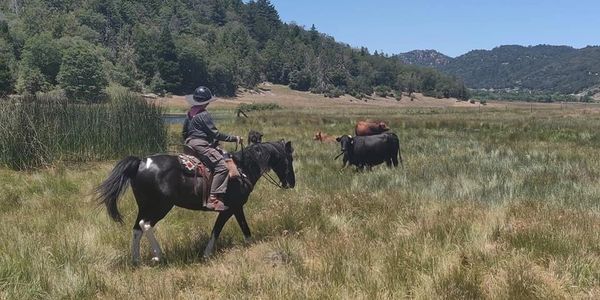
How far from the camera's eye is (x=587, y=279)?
5.04 metres

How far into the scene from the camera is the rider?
21.6 feet

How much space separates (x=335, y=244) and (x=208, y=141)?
2.16m

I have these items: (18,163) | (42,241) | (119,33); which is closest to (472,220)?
(42,241)

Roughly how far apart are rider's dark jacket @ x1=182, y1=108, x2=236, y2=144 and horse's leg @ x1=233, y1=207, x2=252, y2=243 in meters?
1.06

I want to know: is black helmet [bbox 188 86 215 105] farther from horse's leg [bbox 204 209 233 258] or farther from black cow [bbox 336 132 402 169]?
black cow [bbox 336 132 402 169]

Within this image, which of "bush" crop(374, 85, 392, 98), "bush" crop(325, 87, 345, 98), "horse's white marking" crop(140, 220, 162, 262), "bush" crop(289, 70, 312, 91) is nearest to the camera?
"horse's white marking" crop(140, 220, 162, 262)

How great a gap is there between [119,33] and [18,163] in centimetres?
17464

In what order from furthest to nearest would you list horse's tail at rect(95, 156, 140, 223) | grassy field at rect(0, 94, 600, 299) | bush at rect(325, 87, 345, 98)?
bush at rect(325, 87, 345, 98) < horse's tail at rect(95, 156, 140, 223) < grassy field at rect(0, 94, 600, 299)

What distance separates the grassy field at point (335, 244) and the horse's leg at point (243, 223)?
0.19 meters

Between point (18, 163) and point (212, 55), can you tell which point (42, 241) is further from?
point (212, 55)

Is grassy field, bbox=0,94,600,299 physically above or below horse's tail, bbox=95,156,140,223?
below

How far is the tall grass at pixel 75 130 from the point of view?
14.1 meters

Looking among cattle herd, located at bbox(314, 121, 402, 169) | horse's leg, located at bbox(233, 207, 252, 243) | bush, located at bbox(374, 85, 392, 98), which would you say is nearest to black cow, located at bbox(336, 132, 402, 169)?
cattle herd, located at bbox(314, 121, 402, 169)

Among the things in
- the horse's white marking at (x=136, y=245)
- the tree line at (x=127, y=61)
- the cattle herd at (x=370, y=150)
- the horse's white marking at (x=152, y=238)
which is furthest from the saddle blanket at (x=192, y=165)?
the tree line at (x=127, y=61)
